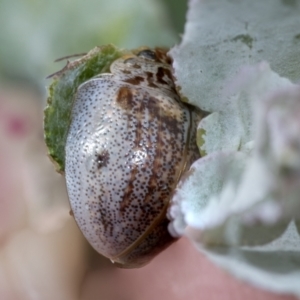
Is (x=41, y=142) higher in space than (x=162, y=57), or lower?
lower

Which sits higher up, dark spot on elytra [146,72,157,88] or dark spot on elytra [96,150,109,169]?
dark spot on elytra [146,72,157,88]

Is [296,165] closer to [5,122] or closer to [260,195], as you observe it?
[260,195]

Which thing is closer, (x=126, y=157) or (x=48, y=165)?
(x=126, y=157)

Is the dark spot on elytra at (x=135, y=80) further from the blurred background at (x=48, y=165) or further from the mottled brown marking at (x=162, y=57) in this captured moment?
the blurred background at (x=48, y=165)

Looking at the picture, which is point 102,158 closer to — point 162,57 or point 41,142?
point 162,57

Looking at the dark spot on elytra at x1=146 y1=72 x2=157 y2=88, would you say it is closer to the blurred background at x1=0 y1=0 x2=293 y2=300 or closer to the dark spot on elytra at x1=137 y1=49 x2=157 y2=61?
the dark spot on elytra at x1=137 y1=49 x2=157 y2=61

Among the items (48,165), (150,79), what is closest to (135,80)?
(150,79)

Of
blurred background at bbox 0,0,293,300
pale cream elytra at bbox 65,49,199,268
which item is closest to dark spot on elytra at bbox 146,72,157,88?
pale cream elytra at bbox 65,49,199,268

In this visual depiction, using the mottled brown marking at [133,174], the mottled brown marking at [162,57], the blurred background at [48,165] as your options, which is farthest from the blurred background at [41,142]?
the mottled brown marking at [133,174]
